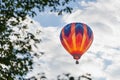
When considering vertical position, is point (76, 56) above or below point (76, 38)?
below

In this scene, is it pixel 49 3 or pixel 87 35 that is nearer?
pixel 49 3

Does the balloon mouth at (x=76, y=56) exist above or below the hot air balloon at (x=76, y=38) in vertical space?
below

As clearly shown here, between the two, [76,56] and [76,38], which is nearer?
[76,38]

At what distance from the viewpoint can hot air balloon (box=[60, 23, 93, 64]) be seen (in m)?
56.8

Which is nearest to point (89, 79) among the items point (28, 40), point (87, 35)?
point (87, 35)

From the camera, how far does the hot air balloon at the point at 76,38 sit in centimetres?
5675

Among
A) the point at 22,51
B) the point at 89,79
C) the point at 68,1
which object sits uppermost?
the point at 89,79

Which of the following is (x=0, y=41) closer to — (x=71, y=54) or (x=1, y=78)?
(x=1, y=78)

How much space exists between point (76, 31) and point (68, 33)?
96 centimetres

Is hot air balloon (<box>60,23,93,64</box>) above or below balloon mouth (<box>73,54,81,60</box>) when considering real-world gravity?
above

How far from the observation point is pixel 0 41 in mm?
25828

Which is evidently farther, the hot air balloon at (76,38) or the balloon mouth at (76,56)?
the balloon mouth at (76,56)

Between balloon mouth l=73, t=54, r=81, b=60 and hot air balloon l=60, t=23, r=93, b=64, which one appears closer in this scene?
hot air balloon l=60, t=23, r=93, b=64

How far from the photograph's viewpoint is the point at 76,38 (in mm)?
57625
